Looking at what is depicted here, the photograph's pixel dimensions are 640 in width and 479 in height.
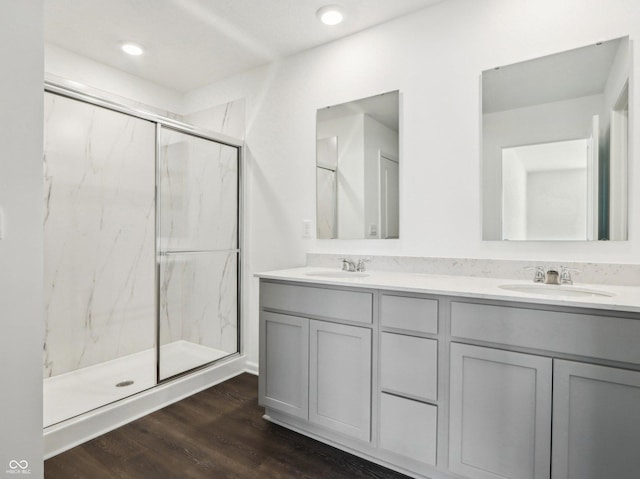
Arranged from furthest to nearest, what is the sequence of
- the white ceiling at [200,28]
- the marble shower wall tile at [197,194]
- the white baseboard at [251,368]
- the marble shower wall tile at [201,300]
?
the white baseboard at [251,368] < the marble shower wall tile at [201,300] < the marble shower wall tile at [197,194] < the white ceiling at [200,28]

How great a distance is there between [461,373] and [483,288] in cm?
38

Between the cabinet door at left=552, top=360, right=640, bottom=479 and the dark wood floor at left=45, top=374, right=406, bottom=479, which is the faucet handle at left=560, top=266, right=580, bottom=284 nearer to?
the cabinet door at left=552, top=360, right=640, bottom=479

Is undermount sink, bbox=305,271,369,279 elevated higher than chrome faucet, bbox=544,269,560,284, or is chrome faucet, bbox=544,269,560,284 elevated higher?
chrome faucet, bbox=544,269,560,284

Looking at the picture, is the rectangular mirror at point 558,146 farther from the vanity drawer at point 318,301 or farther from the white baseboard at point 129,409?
the white baseboard at point 129,409

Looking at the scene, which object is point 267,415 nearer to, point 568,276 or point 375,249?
point 375,249

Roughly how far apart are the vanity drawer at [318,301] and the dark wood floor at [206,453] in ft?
2.31

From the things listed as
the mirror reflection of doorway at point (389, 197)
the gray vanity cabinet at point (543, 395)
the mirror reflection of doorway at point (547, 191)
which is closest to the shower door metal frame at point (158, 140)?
the mirror reflection of doorway at point (389, 197)

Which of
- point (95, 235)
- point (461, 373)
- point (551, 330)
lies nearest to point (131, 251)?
point (95, 235)

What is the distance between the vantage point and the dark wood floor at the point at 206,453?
5.62 feet

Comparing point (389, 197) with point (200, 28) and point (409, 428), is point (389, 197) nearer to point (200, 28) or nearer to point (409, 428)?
point (409, 428)

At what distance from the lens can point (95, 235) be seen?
286cm

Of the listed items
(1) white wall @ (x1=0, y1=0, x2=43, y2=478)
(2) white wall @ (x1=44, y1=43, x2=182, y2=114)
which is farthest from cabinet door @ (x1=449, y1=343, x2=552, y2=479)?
(2) white wall @ (x1=44, y1=43, x2=182, y2=114)

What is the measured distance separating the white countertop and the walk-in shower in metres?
0.90

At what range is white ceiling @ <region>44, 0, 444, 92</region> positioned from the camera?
2172 millimetres
